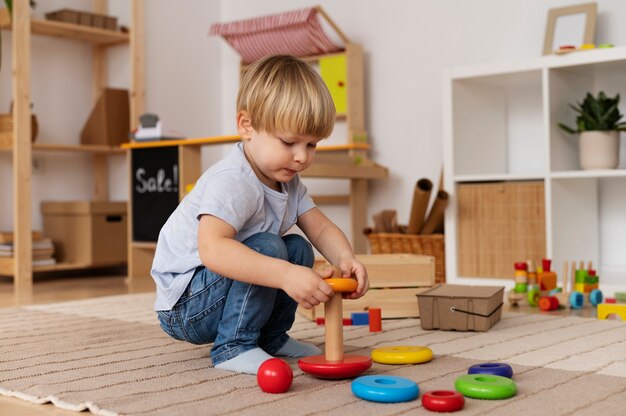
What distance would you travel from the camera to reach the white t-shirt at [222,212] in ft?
4.36

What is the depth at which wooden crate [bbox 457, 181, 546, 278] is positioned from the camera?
2703mm

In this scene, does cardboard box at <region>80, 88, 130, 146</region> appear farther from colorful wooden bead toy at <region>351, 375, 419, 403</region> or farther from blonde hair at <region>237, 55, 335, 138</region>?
colorful wooden bead toy at <region>351, 375, 419, 403</region>

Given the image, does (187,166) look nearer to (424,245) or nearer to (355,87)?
(355,87)

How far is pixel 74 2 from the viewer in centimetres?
382

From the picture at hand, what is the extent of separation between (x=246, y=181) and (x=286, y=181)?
0.27 feet

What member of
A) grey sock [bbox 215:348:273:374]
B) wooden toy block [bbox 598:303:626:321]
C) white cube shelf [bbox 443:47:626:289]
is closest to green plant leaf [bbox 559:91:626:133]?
white cube shelf [bbox 443:47:626:289]

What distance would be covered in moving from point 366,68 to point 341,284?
7.99 feet

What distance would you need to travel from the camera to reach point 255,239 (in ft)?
4.45

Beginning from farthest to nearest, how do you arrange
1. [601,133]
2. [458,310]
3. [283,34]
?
[283,34] → [601,133] → [458,310]

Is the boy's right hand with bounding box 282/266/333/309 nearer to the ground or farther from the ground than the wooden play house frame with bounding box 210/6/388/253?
nearer to the ground

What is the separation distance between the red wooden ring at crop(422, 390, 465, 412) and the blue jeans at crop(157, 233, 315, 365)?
37 centimetres

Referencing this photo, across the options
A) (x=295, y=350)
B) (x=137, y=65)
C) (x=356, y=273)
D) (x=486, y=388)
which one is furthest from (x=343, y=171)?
(x=486, y=388)

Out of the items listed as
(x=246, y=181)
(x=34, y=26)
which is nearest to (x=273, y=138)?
(x=246, y=181)

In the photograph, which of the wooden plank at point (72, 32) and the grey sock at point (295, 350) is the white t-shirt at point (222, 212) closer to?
the grey sock at point (295, 350)
